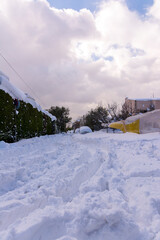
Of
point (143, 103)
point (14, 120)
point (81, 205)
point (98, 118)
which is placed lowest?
point (81, 205)

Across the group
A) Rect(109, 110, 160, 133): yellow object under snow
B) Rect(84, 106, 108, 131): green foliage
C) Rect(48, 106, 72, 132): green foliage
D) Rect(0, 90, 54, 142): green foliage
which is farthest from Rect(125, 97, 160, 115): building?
Rect(0, 90, 54, 142): green foliage

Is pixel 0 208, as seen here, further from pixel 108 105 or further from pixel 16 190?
pixel 108 105

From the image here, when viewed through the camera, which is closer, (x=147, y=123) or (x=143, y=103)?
(x=147, y=123)

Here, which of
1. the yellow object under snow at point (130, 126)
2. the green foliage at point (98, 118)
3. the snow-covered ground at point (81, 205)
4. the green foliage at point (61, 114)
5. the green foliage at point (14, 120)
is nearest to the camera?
the snow-covered ground at point (81, 205)

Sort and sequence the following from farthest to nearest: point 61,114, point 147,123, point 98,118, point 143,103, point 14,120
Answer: point 61,114
point 143,103
point 98,118
point 147,123
point 14,120

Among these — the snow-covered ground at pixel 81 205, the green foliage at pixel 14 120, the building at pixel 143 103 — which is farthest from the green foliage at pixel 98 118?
the snow-covered ground at pixel 81 205

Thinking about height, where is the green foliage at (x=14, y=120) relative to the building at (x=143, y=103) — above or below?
below

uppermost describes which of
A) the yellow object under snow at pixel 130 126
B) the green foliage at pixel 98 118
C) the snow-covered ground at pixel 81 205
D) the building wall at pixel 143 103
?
the building wall at pixel 143 103

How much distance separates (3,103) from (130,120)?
788cm

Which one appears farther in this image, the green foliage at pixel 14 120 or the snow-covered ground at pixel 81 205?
the green foliage at pixel 14 120

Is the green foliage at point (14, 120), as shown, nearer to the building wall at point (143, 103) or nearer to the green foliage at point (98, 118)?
the green foliage at point (98, 118)

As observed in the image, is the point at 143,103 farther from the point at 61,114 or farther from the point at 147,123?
the point at 147,123

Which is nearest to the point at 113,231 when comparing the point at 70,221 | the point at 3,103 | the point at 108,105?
the point at 70,221

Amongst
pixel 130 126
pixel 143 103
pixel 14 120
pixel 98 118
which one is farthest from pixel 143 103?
pixel 14 120
